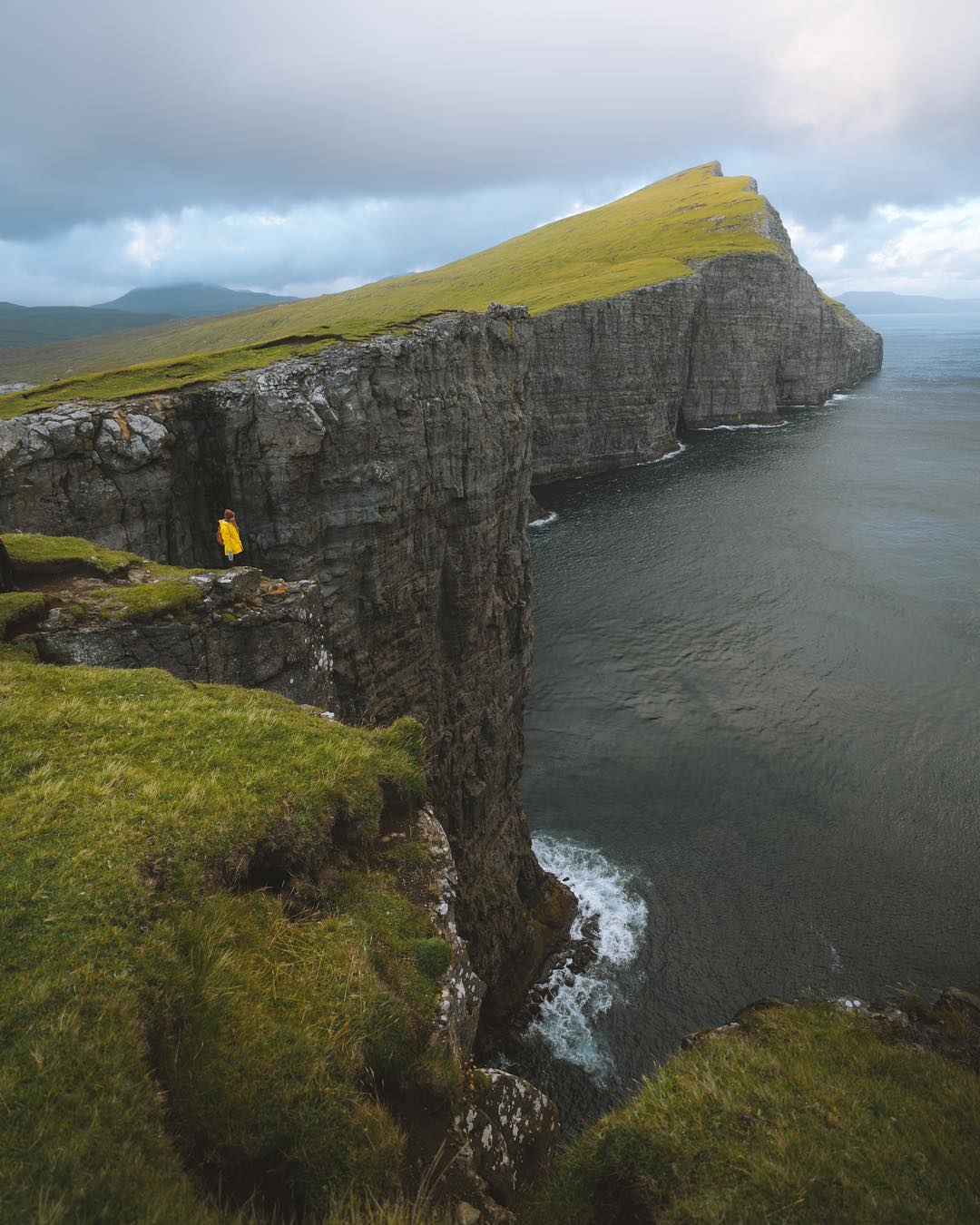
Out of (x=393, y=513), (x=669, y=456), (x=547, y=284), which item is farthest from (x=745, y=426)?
(x=393, y=513)

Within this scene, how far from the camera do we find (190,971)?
25.4 ft

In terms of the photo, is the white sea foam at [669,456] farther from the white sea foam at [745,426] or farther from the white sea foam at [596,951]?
the white sea foam at [596,951]

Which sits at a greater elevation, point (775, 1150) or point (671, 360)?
point (671, 360)

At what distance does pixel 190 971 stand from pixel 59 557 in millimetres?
14327

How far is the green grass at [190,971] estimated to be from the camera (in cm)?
608

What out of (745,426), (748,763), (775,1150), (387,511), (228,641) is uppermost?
(387,511)

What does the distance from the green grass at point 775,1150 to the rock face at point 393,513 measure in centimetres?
1346

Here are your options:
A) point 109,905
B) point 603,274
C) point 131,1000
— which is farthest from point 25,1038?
point 603,274

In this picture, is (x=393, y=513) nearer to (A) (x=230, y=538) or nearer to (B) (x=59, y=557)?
(A) (x=230, y=538)

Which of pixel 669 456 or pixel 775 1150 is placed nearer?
pixel 775 1150

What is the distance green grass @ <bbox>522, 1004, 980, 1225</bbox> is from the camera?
7.81 meters

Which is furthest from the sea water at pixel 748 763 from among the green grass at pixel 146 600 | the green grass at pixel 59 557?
the green grass at pixel 59 557

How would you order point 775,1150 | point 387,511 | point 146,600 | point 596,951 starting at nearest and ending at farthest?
point 775,1150, point 146,600, point 387,511, point 596,951

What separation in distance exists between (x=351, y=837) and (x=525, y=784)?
125ft
